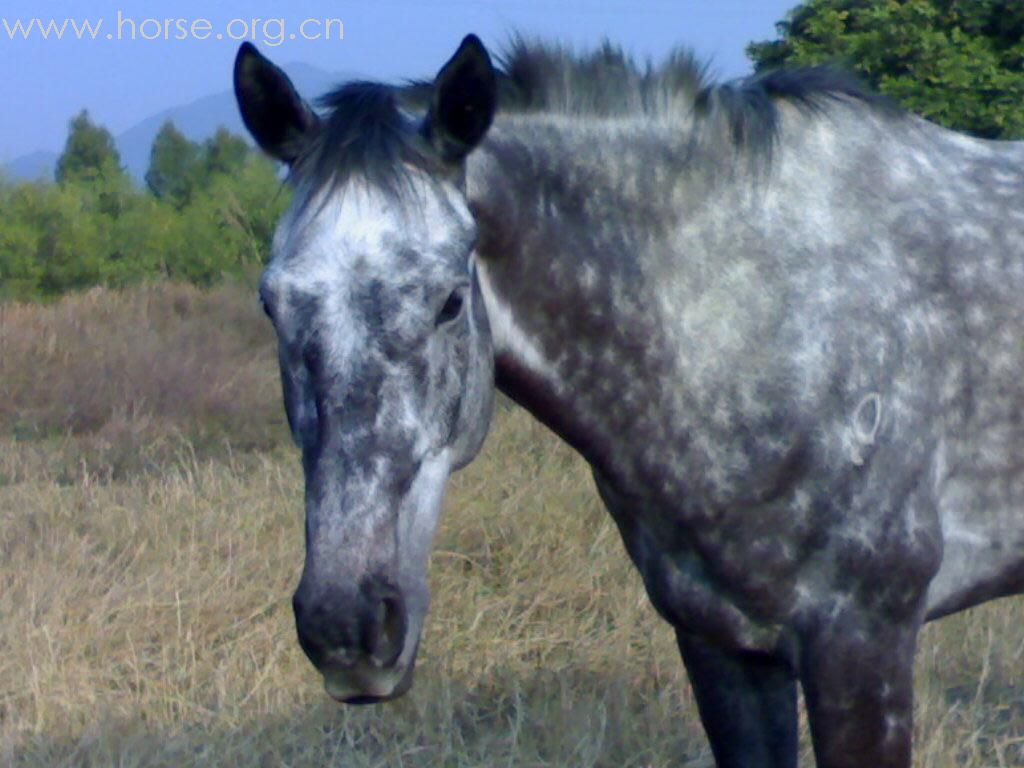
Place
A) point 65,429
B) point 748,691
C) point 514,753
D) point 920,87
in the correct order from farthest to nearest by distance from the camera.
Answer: point 920,87 < point 65,429 < point 514,753 < point 748,691

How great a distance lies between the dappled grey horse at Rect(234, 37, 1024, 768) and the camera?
2.18 meters

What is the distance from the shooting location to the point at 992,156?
110 inches

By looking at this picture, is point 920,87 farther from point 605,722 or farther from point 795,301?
point 795,301

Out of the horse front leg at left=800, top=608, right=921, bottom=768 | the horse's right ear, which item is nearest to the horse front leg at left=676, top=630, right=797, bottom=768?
the horse front leg at left=800, top=608, right=921, bottom=768

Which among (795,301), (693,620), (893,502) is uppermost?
(795,301)

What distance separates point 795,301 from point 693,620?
2.02 feet

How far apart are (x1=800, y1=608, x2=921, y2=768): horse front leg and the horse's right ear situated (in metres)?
1.23

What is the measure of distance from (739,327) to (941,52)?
9.15 meters

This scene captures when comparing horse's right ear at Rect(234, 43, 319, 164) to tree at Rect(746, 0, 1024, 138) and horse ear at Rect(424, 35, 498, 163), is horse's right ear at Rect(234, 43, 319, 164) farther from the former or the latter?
tree at Rect(746, 0, 1024, 138)

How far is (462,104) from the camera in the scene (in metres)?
2.13

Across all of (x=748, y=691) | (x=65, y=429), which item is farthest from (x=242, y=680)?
(x=65, y=429)

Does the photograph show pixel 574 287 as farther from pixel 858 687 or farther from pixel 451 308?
pixel 858 687

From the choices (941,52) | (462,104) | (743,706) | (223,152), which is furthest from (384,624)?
(223,152)

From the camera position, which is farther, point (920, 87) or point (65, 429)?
point (920, 87)
